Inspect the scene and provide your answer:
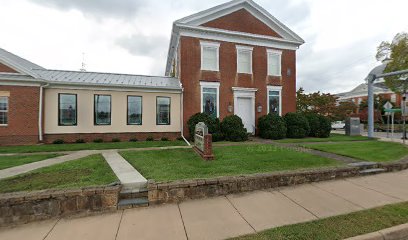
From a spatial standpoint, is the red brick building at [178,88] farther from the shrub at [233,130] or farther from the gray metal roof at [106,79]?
the shrub at [233,130]

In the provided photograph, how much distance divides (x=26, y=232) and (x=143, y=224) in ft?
6.82

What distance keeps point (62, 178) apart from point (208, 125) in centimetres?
943

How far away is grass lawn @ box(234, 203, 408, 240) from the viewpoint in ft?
11.2

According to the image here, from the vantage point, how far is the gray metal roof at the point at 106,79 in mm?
13203

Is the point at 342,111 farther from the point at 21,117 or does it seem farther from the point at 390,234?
the point at 21,117

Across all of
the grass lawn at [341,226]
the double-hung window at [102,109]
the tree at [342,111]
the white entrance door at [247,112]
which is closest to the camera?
the grass lawn at [341,226]

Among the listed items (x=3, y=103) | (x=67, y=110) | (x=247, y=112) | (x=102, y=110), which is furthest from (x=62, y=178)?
(x=247, y=112)

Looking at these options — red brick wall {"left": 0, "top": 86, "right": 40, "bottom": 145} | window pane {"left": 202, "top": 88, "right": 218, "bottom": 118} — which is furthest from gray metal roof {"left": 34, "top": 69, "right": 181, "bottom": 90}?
window pane {"left": 202, "top": 88, "right": 218, "bottom": 118}

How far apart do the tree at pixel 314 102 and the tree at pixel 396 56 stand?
21.8 feet

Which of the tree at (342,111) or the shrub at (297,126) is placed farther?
the tree at (342,111)

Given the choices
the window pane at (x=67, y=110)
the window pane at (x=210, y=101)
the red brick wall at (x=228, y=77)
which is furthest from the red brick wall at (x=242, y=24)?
the window pane at (x=67, y=110)

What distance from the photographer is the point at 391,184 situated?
6023 mm

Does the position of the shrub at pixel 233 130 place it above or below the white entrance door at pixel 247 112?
below

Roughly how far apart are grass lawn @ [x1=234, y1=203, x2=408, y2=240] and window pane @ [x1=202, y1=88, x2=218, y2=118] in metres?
12.1
